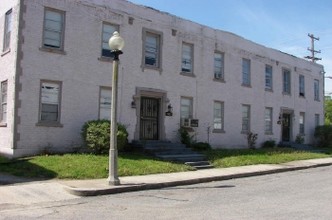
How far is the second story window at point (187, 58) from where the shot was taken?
2238cm

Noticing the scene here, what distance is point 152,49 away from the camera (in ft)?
68.4

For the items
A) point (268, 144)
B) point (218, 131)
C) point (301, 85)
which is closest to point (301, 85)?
point (301, 85)

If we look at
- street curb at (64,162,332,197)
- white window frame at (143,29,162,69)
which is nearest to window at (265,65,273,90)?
white window frame at (143,29,162,69)

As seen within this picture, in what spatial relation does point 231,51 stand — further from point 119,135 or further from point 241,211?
point 241,211

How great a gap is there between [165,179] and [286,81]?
19034 mm

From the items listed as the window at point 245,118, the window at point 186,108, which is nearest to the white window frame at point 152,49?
the window at point 186,108

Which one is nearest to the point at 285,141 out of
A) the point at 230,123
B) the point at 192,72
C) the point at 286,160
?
the point at 230,123

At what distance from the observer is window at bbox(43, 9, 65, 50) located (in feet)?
56.4

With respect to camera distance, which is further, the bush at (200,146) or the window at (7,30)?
the bush at (200,146)

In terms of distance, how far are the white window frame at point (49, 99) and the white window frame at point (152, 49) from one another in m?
4.52

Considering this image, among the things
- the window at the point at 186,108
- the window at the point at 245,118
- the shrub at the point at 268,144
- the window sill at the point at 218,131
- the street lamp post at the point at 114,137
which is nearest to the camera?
the street lamp post at the point at 114,137

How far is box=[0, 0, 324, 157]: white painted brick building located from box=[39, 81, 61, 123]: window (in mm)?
37

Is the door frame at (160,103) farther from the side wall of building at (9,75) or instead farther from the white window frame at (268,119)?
the white window frame at (268,119)

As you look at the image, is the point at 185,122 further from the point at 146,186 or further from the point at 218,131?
the point at 146,186
